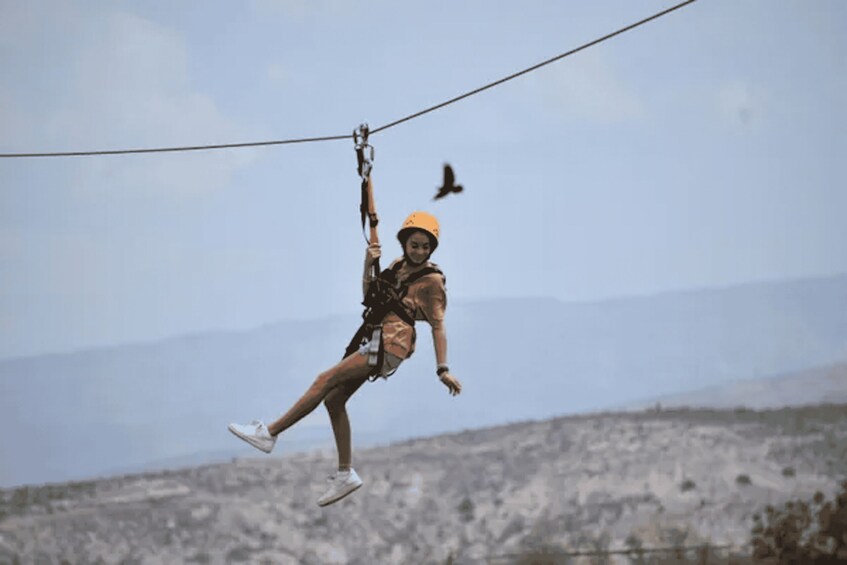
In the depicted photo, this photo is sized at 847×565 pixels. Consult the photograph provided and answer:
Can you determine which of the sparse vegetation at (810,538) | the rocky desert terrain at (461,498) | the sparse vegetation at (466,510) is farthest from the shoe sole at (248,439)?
the sparse vegetation at (466,510)

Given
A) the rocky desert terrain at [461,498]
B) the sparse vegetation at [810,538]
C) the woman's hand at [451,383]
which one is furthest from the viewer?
the rocky desert terrain at [461,498]

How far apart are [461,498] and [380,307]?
52513 millimetres

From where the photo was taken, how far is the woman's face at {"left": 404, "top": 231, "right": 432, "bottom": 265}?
37.1ft

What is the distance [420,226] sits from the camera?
11242 mm

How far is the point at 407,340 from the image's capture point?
11.4 m

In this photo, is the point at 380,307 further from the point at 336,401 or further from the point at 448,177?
the point at 448,177

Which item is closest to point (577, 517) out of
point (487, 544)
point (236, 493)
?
point (487, 544)

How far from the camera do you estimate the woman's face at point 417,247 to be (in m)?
11.3

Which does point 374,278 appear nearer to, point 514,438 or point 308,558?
point 308,558

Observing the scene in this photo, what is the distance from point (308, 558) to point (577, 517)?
11.9 meters

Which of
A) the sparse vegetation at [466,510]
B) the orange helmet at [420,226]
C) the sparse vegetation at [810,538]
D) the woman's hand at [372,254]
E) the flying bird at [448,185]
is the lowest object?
the sparse vegetation at [466,510]

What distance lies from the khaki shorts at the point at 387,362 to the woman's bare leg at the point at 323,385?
0.22 feet

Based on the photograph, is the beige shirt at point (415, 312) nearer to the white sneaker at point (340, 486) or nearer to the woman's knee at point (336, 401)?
the woman's knee at point (336, 401)

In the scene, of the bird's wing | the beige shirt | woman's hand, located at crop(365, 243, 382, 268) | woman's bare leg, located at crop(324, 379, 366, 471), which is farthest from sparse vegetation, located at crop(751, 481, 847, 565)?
woman's hand, located at crop(365, 243, 382, 268)
